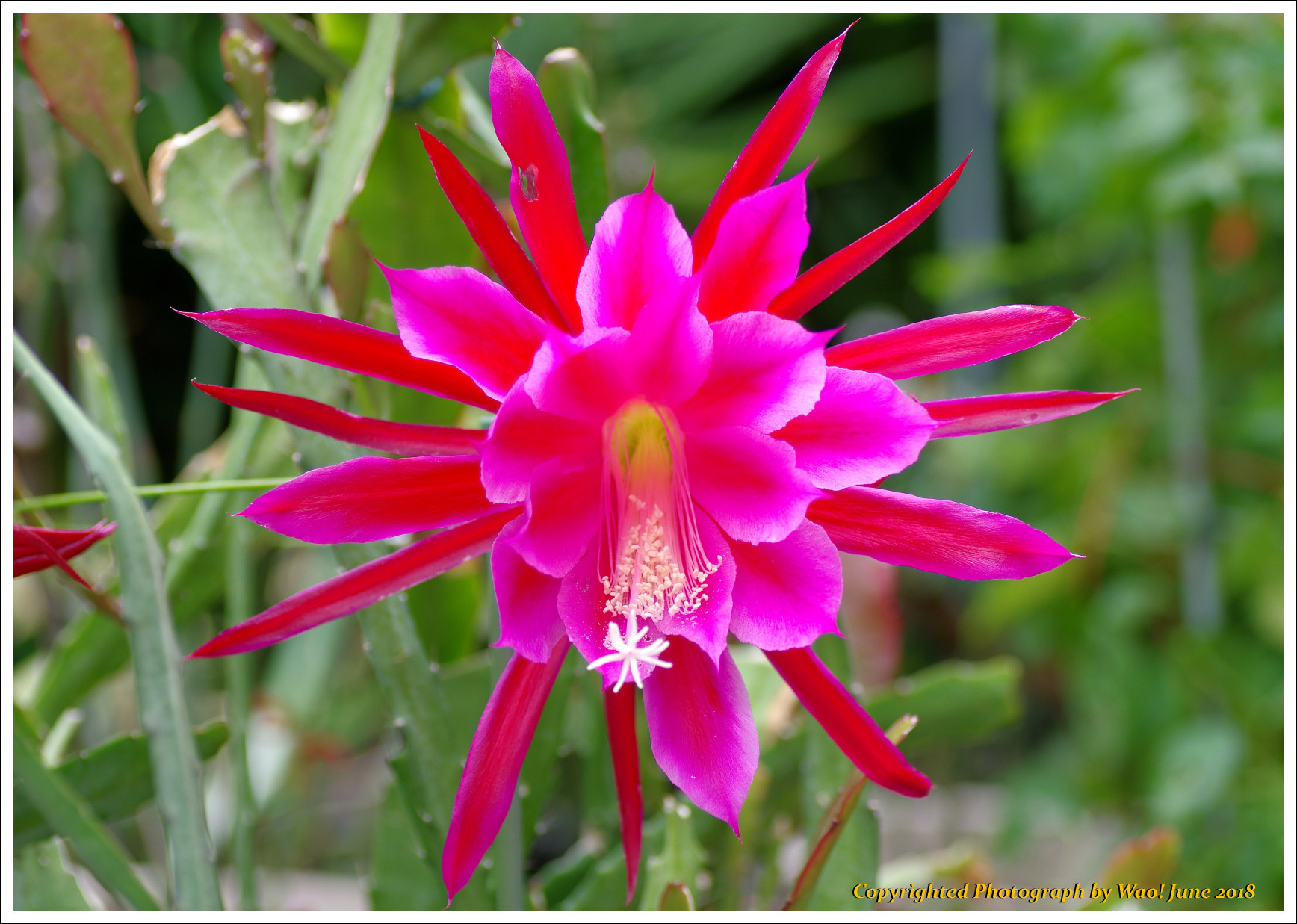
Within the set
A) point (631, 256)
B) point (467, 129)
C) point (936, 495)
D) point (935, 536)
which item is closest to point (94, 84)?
point (467, 129)

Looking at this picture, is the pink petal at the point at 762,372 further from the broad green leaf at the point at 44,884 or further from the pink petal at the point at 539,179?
the broad green leaf at the point at 44,884

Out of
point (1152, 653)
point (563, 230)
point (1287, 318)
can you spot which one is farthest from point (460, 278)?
point (1152, 653)

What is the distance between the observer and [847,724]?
308mm

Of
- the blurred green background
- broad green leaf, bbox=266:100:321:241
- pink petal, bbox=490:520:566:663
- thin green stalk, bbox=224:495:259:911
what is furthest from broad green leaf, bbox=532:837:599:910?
broad green leaf, bbox=266:100:321:241

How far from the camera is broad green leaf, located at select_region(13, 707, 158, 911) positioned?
1.18ft

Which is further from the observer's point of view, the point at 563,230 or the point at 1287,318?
the point at 1287,318

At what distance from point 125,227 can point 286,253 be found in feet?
4.70

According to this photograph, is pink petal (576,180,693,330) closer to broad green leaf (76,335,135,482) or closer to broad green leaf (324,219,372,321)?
broad green leaf (324,219,372,321)

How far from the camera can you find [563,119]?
0.40 metres

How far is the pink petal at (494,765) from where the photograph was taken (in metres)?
0.30

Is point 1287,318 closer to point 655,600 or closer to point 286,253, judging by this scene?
point 655,600

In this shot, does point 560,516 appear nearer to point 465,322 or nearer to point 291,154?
point 465,322

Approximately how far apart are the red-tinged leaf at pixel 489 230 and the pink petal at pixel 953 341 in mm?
97

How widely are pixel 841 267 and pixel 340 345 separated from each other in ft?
0.51
